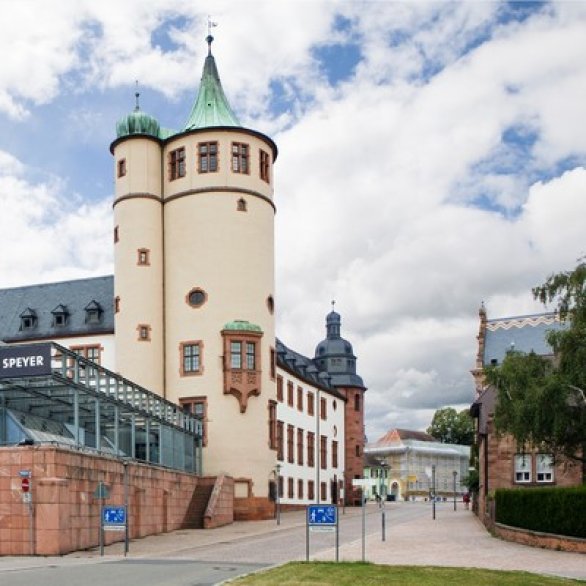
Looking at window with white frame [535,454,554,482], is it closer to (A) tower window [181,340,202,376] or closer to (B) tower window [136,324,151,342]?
(A) tower window [181,340,202,376]

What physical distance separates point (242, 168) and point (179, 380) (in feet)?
39.6

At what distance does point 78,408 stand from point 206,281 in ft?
59.6

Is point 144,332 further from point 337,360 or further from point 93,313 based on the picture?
point 337,360

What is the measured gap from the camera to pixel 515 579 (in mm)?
19547

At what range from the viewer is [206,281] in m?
52.9

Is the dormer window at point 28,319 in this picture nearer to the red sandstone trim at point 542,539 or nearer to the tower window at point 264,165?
the tower window at point 264,165

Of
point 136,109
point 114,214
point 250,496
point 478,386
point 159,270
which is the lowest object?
point 250,496

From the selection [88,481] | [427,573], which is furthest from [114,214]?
[427,573]

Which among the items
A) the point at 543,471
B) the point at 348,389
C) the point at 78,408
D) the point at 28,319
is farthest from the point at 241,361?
the point at 348,389

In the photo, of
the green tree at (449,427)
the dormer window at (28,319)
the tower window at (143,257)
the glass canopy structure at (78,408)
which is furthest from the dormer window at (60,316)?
the green tree at (449,427)

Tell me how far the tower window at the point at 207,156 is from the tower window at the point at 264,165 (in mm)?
2842

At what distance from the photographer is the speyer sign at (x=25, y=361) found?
2984cm

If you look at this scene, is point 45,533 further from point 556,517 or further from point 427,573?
point 556,517

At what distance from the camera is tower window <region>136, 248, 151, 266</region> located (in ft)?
178
